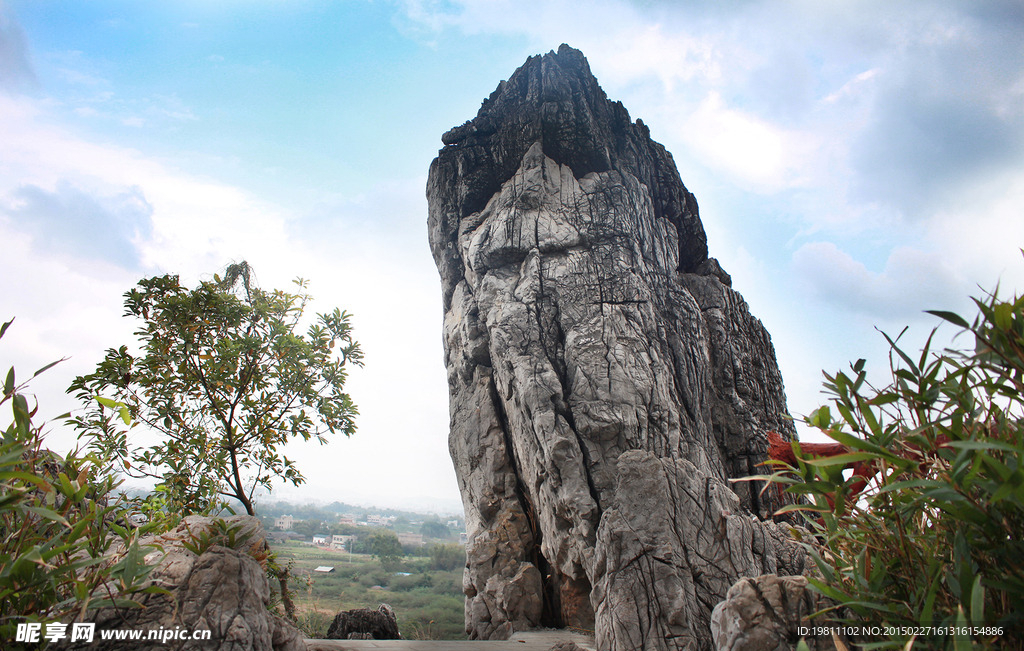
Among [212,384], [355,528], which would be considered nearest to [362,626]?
[212,384]

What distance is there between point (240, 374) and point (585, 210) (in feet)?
20.9

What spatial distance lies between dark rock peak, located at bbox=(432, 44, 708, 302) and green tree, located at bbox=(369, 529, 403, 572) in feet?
30.5

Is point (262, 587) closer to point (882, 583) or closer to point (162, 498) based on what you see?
point (162, 498)

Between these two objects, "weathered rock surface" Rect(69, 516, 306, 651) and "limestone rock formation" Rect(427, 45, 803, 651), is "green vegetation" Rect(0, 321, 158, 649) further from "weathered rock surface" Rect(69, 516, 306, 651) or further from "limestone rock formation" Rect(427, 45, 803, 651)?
"limestone rock formation" Rect(427, 45, 803, 651)

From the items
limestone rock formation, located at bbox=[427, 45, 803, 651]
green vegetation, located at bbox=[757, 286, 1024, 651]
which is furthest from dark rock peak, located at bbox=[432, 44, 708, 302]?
green vegetation, located at bbox=[757, 286, 1024, 651]

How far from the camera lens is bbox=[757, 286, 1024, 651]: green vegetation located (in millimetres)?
966

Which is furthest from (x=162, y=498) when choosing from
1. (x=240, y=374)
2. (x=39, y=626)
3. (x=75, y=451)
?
(x=39, y=626)

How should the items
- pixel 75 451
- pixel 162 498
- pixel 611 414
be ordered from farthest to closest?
pixel 611 414 → pixel 162 498 → pixel 75 451

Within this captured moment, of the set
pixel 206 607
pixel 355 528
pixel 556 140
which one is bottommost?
pixel 355 528

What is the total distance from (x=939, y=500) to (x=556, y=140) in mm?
9889

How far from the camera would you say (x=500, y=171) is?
1062 centimetres

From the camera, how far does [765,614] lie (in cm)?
229

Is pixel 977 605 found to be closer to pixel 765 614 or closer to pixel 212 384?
pixel 765 614

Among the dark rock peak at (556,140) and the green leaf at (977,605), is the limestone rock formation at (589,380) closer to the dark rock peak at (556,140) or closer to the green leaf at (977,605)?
the dark rock peak at (556,140)
